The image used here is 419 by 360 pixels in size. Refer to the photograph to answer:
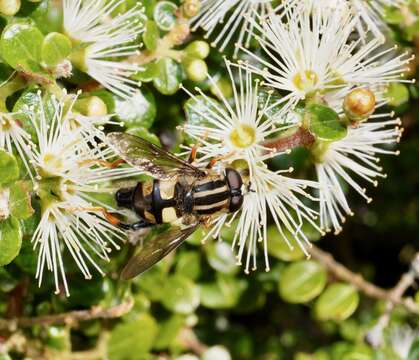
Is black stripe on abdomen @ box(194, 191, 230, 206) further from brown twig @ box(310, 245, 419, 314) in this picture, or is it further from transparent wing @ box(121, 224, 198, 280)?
brown twig @ box(310, 245, 419, 314)

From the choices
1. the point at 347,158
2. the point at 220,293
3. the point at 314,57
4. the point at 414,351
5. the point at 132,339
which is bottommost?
the point at 414,351

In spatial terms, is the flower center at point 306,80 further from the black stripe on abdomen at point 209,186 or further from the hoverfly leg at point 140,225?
the hoverfly leg at point 140,225

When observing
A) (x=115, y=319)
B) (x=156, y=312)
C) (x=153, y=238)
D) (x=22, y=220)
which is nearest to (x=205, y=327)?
(x=156, y=312)

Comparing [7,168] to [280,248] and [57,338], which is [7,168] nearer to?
[57,338]

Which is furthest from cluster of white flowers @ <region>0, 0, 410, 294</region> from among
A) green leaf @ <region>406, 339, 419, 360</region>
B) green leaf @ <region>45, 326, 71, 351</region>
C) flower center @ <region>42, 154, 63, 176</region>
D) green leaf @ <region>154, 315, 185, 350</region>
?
green leaf @ <region>406, 339, 419, 360</region>

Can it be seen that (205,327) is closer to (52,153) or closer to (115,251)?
(115,251)

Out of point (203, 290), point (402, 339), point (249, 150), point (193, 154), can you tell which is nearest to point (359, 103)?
point (249, 150)

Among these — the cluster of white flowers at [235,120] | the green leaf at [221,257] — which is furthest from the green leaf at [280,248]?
the cluster of white flowers at [235,120]
